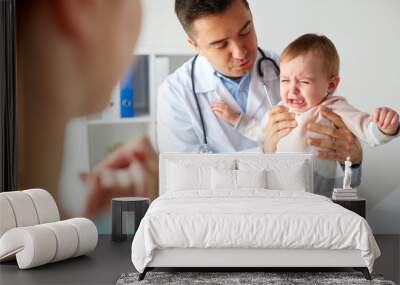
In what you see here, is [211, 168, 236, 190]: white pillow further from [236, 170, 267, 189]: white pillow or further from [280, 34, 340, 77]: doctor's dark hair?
[280, 34, 340, 77]: doctor's dark hair

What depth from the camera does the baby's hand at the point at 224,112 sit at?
7797 mm

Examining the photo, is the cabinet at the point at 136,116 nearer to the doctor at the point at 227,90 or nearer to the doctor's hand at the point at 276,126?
the doctor at the point at 227,90

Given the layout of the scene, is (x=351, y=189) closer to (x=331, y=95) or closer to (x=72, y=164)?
(x=331, y=95)

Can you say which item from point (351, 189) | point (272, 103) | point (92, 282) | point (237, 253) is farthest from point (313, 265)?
point (272, 103)

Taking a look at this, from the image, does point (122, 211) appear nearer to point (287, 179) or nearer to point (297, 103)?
point (287, 179)

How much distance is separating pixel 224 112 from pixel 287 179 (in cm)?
106

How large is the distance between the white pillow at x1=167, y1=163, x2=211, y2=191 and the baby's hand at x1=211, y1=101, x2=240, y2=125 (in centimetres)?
75

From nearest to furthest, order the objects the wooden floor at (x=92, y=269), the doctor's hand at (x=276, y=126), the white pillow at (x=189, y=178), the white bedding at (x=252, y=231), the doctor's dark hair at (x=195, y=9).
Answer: the white bedding at (x=252, y=231) < the wooden floor at (x=92, y=269) < the white pillow at (x=189, y=178) < the doctor's dark hair at (x=195, y=9) < the doctor's hand at (x=276, y=126)

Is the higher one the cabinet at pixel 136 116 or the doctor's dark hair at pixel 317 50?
the doctor's dark hair at pixel 317 50

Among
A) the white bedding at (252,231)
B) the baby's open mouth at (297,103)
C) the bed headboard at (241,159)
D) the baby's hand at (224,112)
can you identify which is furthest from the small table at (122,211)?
the white bedding at (252,231)

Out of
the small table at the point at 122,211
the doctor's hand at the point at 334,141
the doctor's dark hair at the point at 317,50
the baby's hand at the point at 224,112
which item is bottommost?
the small table at the point at 122,211

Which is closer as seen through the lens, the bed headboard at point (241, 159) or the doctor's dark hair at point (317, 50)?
the bed headboard at point (241, 159)

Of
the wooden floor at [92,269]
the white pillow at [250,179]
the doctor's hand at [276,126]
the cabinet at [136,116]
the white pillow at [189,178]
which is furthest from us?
the cabinet at [136,116]

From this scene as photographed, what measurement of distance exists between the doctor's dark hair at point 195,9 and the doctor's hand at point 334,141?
4.69 ft
